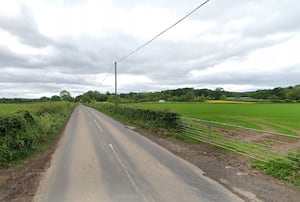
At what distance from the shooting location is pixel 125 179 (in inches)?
249

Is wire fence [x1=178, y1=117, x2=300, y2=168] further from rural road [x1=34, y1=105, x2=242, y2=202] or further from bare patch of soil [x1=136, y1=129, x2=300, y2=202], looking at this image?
rural road [x1=34, y1=105, x2=242, y2=202]

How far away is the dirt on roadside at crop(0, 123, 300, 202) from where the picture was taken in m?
5.29

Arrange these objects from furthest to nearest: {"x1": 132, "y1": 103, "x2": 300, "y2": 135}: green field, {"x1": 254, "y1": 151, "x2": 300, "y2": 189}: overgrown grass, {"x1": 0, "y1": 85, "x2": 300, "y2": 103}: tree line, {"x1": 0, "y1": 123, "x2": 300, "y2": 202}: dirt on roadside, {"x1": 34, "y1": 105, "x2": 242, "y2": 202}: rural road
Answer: {"x1": 0, "y1": 85, "x2": 300, "y2": 103}: tree line < {"x1": 132, "y1": 103, "x2": 300, "y2": 135}: green field < {"x1": 254, "y1": 151, "x2": 300, "y2": 189}: overgrown grass < {"x1": 0, "y1": 123, "x2": 300, "y2": 202}: dirt on roadside < {"x1": 34, "y1": 105, "x2": 242, "y2": 202}: rural road

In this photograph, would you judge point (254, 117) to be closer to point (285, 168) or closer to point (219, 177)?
point (285, 168)

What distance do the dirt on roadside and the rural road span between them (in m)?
0.29

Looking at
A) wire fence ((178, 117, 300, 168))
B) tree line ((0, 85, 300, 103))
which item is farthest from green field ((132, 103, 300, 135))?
tree line ((0, 85, 300, 103))

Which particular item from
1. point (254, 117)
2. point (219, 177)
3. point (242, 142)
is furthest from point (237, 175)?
point (254, 117)

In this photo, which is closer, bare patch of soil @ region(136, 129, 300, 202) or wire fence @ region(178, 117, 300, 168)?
bare patch of soil @ region(136, 129, 300, 202)

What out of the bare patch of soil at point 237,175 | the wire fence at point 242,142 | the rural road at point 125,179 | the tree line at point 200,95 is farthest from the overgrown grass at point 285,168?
the tree line at point 200,95

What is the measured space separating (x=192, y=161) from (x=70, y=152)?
5.17 m

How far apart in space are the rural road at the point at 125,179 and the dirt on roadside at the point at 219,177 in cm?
29

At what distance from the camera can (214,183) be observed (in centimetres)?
603

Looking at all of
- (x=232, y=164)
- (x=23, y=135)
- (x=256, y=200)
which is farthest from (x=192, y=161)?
(x=23, y=135)

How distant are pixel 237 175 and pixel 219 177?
630 millimetres
